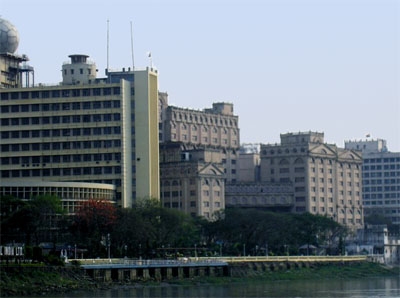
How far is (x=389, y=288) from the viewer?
153875mm

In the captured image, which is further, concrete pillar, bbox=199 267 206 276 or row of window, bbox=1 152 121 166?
row of window, bbox=1 152 121 166

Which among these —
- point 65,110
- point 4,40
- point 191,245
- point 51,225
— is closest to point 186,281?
point 51,225

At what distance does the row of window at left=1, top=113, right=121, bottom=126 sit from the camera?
192375 millimetres

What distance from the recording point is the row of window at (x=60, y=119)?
19238cm

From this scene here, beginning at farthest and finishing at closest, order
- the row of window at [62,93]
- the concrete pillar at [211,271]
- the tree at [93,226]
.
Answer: the row of window at [62,93], the tree at [93,226], the concrete pillar at [211,271]

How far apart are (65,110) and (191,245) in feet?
103

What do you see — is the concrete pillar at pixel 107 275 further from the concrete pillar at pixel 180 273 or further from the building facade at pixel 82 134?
the building facade at pixel 82 134

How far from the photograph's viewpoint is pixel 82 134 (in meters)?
193

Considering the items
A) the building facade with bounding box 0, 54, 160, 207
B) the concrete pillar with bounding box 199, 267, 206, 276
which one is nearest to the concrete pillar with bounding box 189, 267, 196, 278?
the concrete pillar with bounding box 199, 267, 206, 276

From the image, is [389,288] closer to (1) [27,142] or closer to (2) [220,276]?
(2) [220,276]

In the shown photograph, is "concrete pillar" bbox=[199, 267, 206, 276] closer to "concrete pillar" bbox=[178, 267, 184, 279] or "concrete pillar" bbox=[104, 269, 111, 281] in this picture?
"concrete pillar" bbox=[178, 267, 184, 279]

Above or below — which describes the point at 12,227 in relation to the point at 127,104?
below

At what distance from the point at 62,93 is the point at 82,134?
26.1 ft

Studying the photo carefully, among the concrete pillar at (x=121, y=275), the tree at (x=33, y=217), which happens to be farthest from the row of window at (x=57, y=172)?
the concrete pillar at (x=121, y=275)
